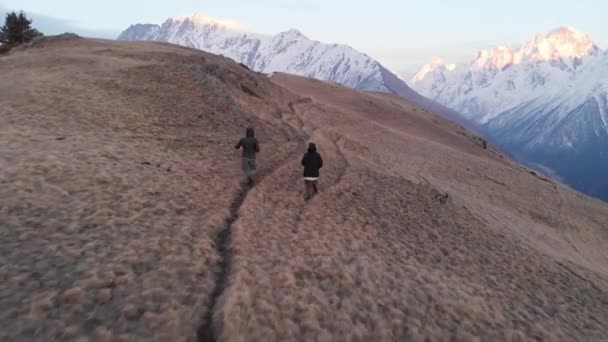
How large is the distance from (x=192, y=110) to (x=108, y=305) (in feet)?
77.7

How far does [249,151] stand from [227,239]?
7.64 metres

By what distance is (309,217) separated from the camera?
65.5 ft

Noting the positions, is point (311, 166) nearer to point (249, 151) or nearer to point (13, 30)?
point (249, 151)

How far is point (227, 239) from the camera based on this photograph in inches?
633

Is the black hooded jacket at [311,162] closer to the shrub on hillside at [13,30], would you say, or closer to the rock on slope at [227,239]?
the rock on slope at [227,239]

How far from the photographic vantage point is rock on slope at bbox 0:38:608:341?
37.9ft

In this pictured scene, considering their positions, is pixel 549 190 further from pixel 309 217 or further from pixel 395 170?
pixel 309 217

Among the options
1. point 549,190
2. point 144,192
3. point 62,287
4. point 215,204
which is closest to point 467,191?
point 549,190

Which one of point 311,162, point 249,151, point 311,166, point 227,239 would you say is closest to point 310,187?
point 311,166

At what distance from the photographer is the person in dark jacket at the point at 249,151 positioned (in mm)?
22734

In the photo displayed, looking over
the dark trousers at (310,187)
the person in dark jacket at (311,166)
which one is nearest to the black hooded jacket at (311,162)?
the person in dark jacket at (311,166)

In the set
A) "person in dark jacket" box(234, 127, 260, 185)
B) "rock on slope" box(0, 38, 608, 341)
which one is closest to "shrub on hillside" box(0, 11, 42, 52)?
Result: "rock on slope" box(0, 38, 608, 341)

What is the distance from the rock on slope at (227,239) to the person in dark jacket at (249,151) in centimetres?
102

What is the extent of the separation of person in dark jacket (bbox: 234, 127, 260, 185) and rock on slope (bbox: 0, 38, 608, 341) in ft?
3.36
